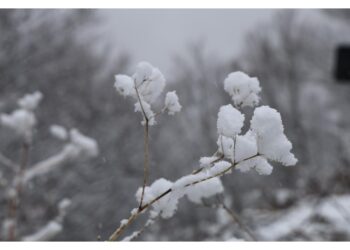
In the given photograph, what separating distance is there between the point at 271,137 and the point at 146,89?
214mm

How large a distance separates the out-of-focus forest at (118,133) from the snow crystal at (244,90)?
10.1 ft

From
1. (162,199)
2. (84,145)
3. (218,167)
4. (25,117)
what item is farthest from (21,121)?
(218,167)

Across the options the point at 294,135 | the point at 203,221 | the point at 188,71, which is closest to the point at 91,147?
the point at 203,221

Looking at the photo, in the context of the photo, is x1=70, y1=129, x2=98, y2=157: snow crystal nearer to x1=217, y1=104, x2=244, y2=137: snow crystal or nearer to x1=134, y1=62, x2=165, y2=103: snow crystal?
x1=134, y1=62, x2=165, y2=103: snow crystal

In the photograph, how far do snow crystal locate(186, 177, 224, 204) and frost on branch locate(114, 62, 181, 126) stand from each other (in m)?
0.37

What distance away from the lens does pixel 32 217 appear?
8102 millimetres

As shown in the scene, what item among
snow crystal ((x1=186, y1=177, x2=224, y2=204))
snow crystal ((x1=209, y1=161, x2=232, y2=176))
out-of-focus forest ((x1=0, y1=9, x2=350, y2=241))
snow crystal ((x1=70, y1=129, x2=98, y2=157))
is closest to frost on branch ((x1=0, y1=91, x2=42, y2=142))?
snow crystal ((x1=70, y1=129, x2=98, y2=157))

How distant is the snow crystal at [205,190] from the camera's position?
3.34 feet

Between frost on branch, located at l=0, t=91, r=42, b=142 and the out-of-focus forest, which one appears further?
the out-of-focus forest

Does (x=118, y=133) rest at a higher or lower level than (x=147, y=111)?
higher

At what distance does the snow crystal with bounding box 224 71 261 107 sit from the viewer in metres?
0.60

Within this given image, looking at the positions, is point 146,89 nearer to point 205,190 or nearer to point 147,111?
point 147,111

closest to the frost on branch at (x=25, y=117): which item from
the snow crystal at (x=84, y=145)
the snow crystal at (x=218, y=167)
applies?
the snow crystal at (x=84, y=145)

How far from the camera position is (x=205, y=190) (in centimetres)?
103
